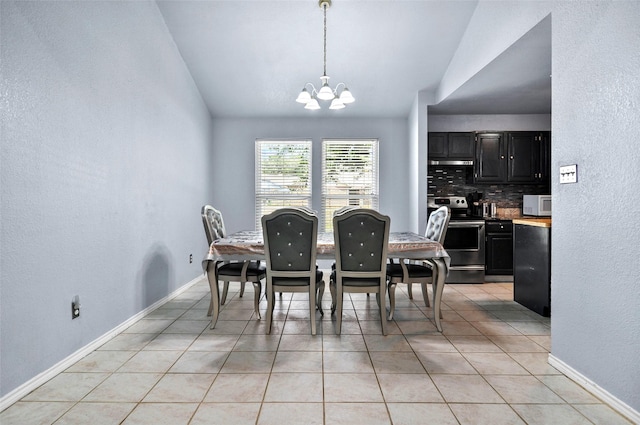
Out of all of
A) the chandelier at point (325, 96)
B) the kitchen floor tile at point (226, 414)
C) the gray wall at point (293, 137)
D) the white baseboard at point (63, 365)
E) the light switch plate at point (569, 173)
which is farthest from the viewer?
the gray wall at point (293, 137)

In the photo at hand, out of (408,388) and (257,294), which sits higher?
(257,294)

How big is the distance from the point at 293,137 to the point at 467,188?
9.29 ft

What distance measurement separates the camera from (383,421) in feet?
5.92

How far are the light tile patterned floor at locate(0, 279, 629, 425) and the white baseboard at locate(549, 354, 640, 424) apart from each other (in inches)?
1.5

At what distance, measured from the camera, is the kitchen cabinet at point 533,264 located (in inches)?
133

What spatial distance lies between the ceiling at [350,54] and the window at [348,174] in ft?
2.05

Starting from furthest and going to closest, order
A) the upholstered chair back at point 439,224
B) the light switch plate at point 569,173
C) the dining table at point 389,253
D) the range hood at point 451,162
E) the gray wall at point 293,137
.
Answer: the gray wall at point 293,137
the range hood at point 451,162
the upholstered chair back at point 439,224
the dining table at point 389,253
the light switch plate at point 569,173

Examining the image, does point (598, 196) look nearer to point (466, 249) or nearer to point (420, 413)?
point (420, 413)

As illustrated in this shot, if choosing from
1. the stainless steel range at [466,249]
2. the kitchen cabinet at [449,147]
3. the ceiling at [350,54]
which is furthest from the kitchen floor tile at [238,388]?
the kitchen cabinet at [449,147]

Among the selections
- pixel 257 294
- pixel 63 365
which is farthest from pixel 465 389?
pixel 63 365

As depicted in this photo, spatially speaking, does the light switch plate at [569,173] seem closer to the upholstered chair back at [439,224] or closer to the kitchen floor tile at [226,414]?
the upholstered chair back at [439,224]

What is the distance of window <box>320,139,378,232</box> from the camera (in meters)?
5.84

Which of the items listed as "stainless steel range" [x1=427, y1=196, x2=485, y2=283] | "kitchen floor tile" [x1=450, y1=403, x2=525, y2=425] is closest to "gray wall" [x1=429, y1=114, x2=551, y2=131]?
"stainless steel range" [x1=427, y1=196, x2=485, y2=283]

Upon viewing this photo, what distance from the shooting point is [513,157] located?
5336mm
